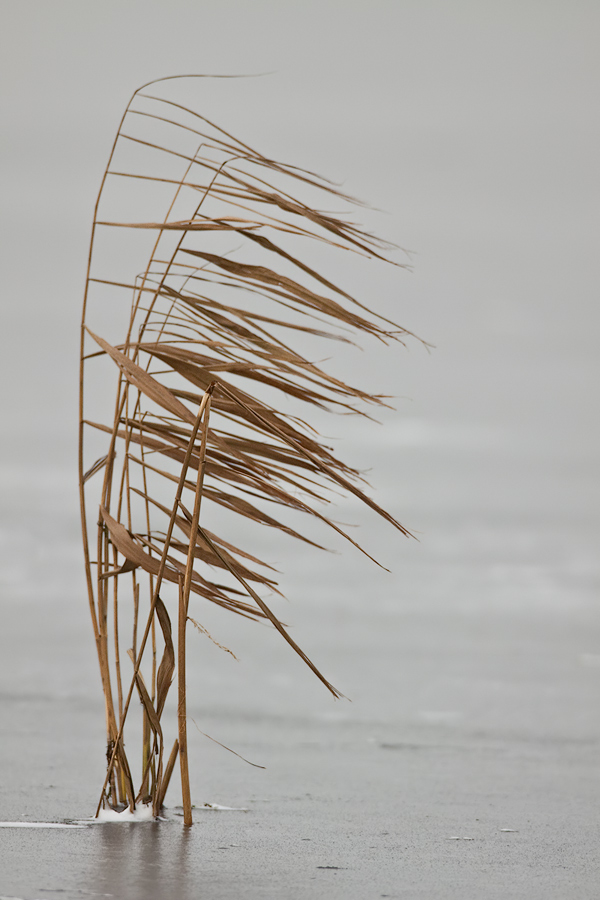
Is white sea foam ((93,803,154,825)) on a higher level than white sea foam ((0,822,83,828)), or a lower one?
higher

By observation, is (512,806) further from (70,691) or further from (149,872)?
(70,691)

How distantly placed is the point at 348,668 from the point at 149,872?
587cm

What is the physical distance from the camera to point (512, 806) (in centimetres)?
193

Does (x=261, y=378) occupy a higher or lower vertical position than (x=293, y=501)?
higher

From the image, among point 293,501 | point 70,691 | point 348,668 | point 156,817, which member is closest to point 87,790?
point 156,817

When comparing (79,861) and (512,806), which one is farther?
(512,806)

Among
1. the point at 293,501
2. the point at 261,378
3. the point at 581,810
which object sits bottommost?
the point at 581,810

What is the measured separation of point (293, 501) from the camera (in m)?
1.33

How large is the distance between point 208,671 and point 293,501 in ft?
17.6

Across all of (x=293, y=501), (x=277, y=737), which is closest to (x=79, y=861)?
(x=293, y=501)

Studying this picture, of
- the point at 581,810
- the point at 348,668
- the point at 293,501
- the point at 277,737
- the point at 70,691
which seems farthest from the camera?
the point at 348,668

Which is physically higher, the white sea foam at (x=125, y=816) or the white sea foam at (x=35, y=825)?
the white sea foam at (x=125, y=816)

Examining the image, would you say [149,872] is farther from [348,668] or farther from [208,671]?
[348,668]

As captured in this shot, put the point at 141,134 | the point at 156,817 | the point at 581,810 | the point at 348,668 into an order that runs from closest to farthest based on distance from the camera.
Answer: the point at 156,817 < the point at 581,810 < the point at 141,134 < the point at 348,668
